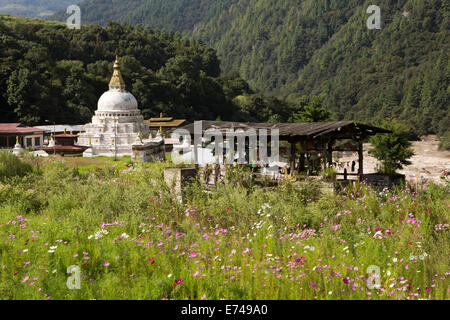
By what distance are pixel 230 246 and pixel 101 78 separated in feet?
262

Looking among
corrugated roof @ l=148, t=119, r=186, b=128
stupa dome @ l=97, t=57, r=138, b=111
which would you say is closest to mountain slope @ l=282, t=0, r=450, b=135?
corrugated roof @ l=148, t=119, r=186, b=128

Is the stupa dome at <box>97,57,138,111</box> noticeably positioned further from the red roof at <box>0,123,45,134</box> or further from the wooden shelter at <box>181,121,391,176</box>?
the wooden shelter at <box>181,121,391,176</box>

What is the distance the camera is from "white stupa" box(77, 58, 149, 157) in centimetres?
4547

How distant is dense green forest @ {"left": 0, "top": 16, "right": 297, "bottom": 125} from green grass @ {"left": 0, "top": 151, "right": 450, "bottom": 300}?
184 feet

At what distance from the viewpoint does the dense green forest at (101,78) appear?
217ft

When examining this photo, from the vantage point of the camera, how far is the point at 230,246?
9117 millimetres

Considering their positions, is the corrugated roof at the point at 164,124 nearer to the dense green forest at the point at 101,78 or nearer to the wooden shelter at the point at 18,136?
the dense green forest at the point at 101,78

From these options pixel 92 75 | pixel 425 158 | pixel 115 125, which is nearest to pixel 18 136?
pixel 115 125

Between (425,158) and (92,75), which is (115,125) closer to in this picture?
(92,75)

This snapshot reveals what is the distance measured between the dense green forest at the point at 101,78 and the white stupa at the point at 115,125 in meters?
16.1
